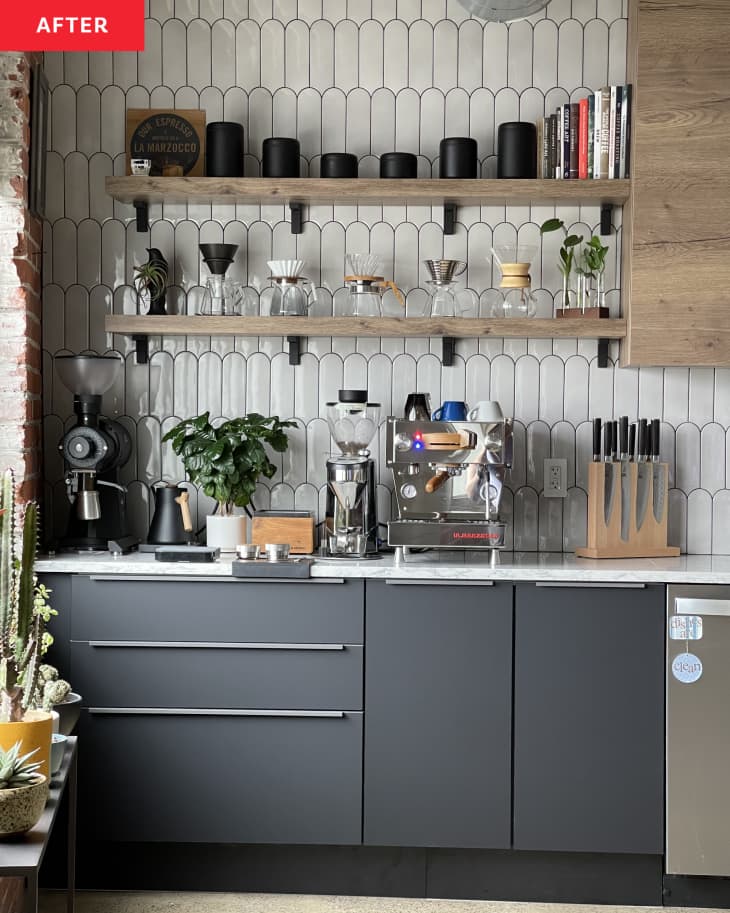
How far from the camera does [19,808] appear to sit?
1586 mm


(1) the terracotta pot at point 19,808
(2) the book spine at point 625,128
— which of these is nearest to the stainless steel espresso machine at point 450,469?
(2) the book spine at point 625,128

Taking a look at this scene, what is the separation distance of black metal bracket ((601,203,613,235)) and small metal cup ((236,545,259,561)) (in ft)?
5.08

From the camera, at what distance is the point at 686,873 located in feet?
9.37

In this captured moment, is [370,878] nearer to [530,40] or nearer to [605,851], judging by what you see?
[605,851]

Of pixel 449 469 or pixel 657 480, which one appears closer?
pixel 449 469

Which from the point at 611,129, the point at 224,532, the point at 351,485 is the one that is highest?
the point at 611,129

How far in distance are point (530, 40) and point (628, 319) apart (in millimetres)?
1008

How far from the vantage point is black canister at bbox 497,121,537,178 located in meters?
3.25

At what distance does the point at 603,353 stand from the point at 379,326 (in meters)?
0.77

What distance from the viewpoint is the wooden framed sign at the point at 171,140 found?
3.33m

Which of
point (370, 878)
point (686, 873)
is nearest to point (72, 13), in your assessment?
point (370, 878)

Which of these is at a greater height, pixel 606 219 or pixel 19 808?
pixel 606 219

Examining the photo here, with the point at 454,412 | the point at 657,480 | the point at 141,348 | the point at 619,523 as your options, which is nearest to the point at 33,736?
the point at 454,412

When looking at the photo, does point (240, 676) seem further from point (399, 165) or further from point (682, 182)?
point (682, 182)
